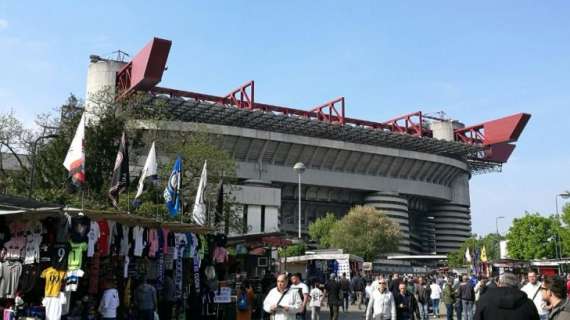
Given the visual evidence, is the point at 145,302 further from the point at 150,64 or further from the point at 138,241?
the point at 150,64

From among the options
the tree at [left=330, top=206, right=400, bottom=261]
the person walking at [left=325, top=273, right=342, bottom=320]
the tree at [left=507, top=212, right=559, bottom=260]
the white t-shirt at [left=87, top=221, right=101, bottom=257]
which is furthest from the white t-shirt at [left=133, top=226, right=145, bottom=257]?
the tree at [left=507, top=212, right=559, bottom=260]

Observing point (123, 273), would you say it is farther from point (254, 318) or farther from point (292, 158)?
point (292, 158)

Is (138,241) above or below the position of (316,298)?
above

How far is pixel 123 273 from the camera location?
14109mm

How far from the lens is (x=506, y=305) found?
614 centimetres

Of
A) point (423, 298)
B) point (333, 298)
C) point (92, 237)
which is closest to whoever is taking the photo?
point (92, 237)

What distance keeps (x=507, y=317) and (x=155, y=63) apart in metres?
56.9

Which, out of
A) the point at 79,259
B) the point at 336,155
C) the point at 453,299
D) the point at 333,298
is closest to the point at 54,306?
the point at 79,259

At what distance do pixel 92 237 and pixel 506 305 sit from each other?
9.02 m

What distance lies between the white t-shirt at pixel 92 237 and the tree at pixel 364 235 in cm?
5082

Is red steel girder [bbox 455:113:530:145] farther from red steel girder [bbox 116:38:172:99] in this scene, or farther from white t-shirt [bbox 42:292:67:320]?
white t-shirt [bbox 42:292:67:320]

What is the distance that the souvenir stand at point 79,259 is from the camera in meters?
11.5

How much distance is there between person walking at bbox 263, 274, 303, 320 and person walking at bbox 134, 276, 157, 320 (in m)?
5.31

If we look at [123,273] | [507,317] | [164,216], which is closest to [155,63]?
[164,216]
